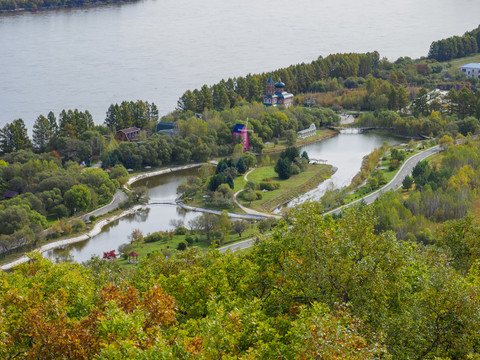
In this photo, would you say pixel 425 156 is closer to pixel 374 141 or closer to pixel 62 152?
pixel 374 141

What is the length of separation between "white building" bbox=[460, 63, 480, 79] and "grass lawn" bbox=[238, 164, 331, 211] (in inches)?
994

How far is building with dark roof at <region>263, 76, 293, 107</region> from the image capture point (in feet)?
135

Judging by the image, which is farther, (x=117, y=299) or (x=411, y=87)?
(x=411, y=87)

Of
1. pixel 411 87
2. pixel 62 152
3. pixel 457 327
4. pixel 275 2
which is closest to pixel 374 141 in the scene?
pixel 411 87

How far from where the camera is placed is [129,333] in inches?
278

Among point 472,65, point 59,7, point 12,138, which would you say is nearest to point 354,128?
point 472,65

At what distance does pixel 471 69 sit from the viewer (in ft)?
164

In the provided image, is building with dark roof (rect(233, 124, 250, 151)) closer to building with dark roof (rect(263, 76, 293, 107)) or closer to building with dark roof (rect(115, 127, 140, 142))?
building with dark roof (rect(115, 127, 140, 142))

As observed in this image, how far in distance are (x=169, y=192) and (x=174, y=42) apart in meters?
33.7

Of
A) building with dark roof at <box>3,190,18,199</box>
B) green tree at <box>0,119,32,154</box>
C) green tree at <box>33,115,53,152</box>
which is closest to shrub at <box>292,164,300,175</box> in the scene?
green tree at <box>33,115,53,152</box>

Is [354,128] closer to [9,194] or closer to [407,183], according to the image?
[407,183]

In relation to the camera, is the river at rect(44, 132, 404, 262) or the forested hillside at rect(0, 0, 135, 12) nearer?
the river at rect(44, 132, 404, 262)

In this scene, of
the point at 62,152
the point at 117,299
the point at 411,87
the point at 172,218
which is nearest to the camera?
the point at 117,299

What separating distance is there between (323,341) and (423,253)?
5804 millimetres
